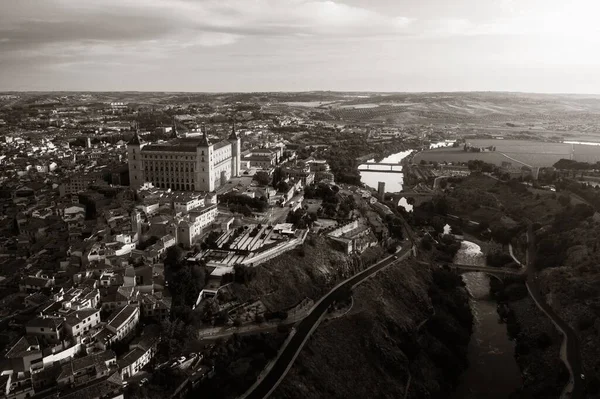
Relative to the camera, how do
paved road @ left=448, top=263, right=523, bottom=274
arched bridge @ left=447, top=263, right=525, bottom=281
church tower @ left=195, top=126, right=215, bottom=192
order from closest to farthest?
1. arched bridge @ left=447, top=263, right=525, bottom=281
2. paved road @ left=448, top=263, right=523, bottom=274
3. church tower @ left=195, top=126, right=215, bottom=192

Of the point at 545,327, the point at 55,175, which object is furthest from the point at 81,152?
the point at 545,327

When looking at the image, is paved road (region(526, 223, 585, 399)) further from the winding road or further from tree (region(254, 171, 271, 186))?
tree (region(254, 171, 271, 186))

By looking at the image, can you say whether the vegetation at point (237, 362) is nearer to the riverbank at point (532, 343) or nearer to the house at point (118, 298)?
the house at point (118, 298)

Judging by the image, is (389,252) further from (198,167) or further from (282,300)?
(198,167)

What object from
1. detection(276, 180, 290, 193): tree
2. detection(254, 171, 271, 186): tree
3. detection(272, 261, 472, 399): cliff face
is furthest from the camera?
detection(254, 171, 271, 186): tree

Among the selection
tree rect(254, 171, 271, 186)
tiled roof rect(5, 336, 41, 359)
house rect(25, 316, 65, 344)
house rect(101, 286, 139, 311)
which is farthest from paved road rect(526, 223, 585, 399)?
tiled roof rect(5, 336, 41, 359)

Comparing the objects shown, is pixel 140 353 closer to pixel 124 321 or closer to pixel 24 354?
pixel 124 321
